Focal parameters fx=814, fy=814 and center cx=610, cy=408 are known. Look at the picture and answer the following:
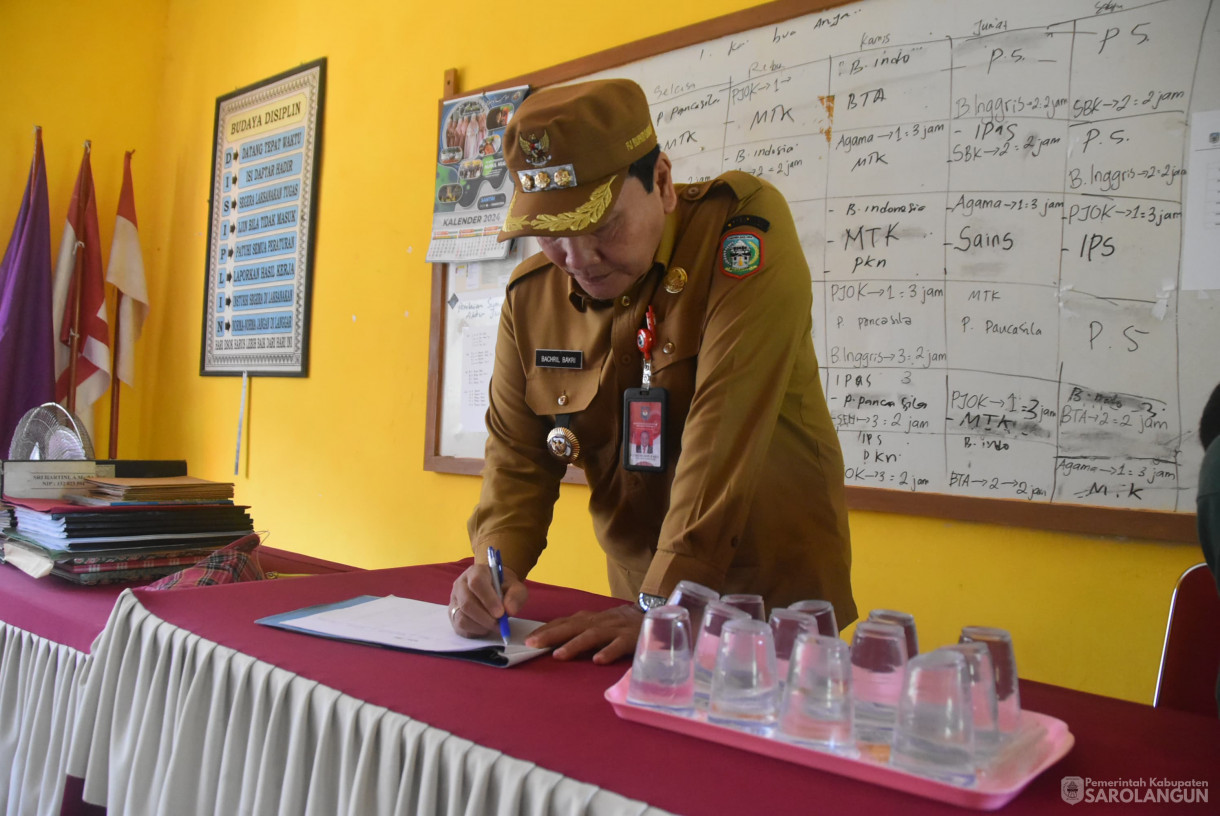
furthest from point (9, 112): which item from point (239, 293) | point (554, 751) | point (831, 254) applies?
point (554, 751)

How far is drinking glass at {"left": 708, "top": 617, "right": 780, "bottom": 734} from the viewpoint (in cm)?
68

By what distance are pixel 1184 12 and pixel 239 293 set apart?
3.64 m

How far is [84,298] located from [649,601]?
13.2 feet

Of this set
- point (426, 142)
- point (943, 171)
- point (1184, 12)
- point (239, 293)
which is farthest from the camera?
point (239, 293)

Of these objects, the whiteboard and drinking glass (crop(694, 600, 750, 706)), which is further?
the whiteboard

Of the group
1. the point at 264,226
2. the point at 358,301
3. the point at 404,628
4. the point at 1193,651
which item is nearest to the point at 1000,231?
the point at 1193,651

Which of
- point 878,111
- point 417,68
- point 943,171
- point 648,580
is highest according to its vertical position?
point 417,68

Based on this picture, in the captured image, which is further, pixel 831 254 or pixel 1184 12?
pixel 831 254

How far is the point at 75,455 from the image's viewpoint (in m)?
1.96

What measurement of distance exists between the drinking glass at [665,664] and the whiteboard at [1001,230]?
4.32 feet

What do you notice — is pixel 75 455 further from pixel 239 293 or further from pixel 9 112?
pixel 9 112

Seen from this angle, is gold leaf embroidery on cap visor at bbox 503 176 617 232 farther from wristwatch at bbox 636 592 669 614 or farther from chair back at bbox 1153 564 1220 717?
chair back at bbox 1153 564 1220 717

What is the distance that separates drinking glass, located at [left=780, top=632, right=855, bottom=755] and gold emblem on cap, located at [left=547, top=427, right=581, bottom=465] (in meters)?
0.74

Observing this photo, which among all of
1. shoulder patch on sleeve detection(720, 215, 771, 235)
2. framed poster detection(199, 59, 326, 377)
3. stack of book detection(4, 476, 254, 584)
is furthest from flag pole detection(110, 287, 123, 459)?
shoulder patch on sleeve detection(720, 215, 771, 235)
